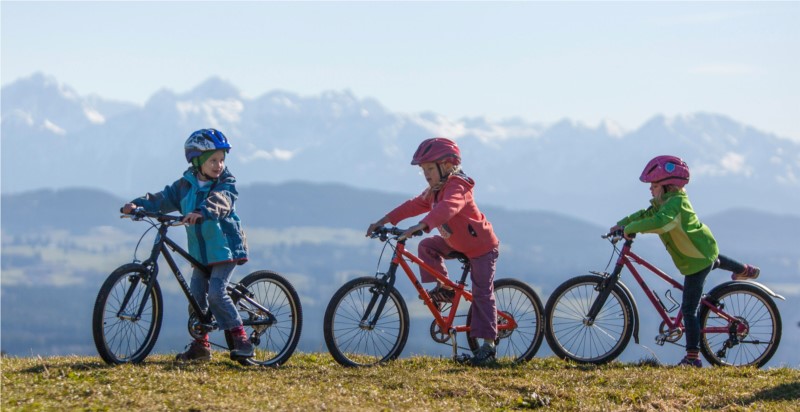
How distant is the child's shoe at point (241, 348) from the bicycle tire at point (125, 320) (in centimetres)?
93

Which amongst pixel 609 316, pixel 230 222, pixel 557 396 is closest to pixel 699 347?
pixel 609 316

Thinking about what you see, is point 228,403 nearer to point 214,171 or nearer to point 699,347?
point 214,171

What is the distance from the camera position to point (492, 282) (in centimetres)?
1191

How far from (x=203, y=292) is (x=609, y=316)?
5362 millimetres

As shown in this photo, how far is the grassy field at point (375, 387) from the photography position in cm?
927

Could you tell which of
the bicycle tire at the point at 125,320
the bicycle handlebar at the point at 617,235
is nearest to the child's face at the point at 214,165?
the bicycle tire at the point at 125,320

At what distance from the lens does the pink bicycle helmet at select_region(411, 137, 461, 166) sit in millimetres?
11586

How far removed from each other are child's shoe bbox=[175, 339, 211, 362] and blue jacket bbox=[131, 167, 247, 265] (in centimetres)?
109

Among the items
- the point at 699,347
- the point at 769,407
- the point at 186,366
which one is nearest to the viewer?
the point at 769,407

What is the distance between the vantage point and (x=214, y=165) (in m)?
11.1

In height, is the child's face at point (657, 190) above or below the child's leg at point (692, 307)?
above

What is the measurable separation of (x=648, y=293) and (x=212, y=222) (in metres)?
6.17

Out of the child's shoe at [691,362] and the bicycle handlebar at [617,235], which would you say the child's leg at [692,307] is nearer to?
the child's shoe at [691,362]

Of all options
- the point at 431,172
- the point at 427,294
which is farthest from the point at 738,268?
the point at 431,172
